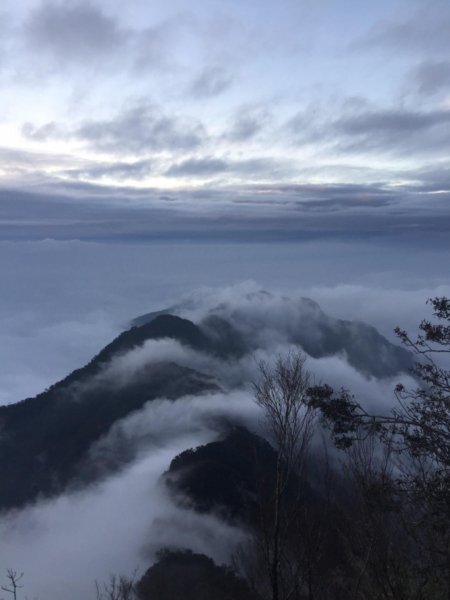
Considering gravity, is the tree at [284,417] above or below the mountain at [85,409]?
above

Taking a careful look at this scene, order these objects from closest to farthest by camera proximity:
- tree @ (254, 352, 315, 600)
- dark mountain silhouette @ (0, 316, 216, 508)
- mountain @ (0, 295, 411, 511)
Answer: tree @ (254, 352, 315, 600) < dark mountain silhouette @ (0, 316, 216, 508) < mountain @ (0, 295, 411, 511)

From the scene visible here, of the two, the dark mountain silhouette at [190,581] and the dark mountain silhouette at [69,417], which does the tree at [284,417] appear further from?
the dark mountain silhouette at [69,417]

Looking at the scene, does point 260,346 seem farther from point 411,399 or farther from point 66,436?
point 411,399

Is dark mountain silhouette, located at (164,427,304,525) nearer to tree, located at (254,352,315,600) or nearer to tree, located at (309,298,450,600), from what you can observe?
tree, located at (254,352,315,600)

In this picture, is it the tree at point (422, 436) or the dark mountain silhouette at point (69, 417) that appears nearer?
the tree at point (422, 436)

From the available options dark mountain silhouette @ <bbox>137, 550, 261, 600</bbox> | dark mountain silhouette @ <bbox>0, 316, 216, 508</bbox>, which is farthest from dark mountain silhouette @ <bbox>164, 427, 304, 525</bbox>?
dark mountain silhouette @ <bbox>0, 316, 216, 508</bbox>

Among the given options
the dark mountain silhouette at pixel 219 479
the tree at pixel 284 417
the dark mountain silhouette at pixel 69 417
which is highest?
Answer: the tree at pixel 284 417

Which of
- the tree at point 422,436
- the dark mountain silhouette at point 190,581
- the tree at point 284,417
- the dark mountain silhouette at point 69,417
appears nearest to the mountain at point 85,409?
the dark mountain silhouette at point 69,417

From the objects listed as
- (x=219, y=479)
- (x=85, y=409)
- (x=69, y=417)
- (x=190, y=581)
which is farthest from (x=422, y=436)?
(x=85, y=409)
